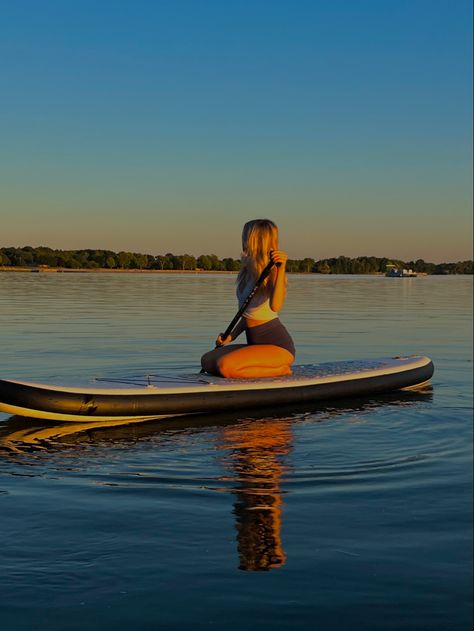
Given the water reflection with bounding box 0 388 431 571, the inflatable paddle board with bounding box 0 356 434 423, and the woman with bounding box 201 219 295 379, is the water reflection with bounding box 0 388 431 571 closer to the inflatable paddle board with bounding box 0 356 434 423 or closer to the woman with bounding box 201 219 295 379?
the inflatable paddle board with bounding box 0 356 434 423

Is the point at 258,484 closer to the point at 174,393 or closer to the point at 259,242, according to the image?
the point at 174,393

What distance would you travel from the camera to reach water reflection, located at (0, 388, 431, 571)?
15.4ft

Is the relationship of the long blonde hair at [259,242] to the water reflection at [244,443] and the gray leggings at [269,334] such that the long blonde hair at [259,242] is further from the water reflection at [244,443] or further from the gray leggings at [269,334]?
the water reflection at [244,443]

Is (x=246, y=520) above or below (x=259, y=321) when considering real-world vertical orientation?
below

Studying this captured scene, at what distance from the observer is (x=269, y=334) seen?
9484mm

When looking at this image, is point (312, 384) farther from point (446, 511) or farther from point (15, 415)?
point (446, 511)

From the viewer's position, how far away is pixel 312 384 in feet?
31.4

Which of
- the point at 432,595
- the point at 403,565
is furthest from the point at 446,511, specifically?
the point at 432,595

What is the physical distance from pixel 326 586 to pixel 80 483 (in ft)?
8.31

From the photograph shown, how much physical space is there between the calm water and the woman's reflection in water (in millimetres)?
16

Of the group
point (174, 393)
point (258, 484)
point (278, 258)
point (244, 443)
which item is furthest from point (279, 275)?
point (258, 484)

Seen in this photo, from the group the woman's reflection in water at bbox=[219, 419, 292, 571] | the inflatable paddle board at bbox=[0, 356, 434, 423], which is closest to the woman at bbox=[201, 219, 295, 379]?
the inflatable paddle board at bbox=[0, 356, 434, 423]

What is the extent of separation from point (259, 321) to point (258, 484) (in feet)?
12.6

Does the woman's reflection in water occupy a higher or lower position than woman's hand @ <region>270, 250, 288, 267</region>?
lower
